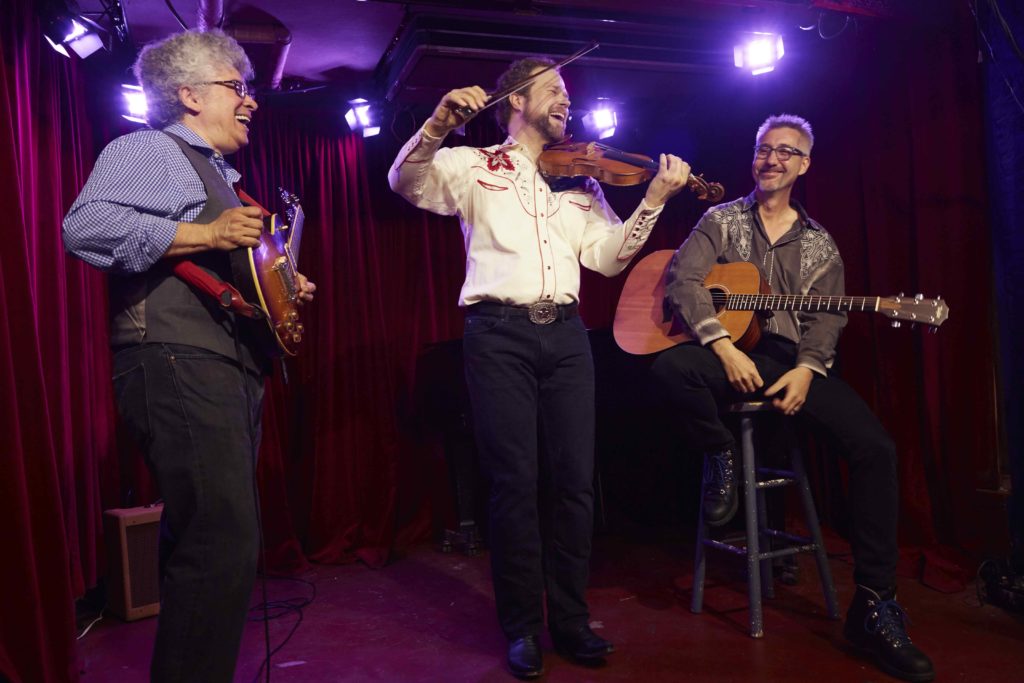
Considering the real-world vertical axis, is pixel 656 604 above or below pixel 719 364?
below

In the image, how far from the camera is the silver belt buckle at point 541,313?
2508 mm

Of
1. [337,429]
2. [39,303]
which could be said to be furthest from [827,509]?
[39,303]

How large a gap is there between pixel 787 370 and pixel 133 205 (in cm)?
228

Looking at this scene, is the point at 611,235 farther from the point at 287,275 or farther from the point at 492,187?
the point at 287,275

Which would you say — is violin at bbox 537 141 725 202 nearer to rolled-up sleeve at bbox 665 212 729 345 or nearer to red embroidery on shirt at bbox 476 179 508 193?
red embroidery on shirt at bbox 476 179 508 193

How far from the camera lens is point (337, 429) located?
175 inches

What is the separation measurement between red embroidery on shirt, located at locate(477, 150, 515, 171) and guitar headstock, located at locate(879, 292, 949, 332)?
1.39 m

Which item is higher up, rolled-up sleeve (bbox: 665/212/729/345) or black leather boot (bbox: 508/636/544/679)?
rolled-up sleeve (bbox: 665/212/729/345)

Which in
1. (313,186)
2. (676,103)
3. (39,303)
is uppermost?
(676,103)

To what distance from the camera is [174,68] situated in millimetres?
1900

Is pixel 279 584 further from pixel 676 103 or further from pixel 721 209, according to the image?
pixel 676 103

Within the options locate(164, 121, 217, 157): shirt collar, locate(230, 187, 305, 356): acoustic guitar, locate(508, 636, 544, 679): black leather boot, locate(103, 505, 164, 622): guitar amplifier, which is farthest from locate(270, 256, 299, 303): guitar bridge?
locate(103, 505, 164, 622): guitar amplifier

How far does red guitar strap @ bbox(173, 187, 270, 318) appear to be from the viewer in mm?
1689

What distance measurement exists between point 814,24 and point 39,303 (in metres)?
3.72
